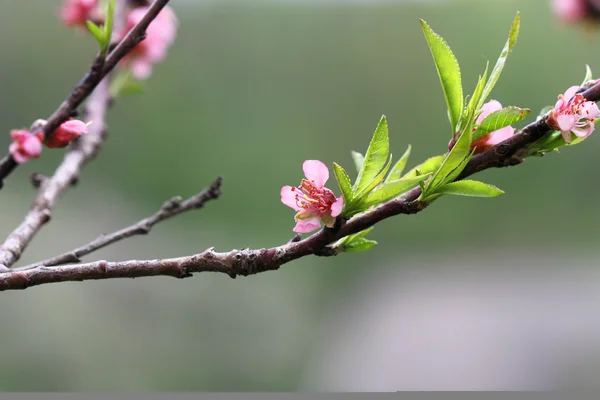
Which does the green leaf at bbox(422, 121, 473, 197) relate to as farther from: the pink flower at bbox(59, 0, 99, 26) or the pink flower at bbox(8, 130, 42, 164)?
the pink flower at bbox(59, 0, 99, 26)

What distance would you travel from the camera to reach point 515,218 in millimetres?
1988

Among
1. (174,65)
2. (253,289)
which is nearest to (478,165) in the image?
(253,289)

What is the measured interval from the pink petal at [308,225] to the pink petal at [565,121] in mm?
102

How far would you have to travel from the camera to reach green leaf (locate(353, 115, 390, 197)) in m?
0.22

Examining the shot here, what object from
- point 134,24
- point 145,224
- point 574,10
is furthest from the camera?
point 574,10

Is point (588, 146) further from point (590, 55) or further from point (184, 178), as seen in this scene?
point (184, 178)

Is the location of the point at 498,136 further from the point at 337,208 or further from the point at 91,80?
the point at 91,80

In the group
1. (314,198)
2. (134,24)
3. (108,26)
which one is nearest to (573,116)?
(314,198)

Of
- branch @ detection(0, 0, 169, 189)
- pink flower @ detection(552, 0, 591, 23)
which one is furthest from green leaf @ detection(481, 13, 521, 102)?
pink flower @ detection(552, 0, 591, 23)

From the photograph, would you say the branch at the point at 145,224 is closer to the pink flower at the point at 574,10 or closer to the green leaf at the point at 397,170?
the green leaf at the point at 397,170

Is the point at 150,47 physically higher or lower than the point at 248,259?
higher

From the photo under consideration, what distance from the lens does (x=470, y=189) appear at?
0.22 m

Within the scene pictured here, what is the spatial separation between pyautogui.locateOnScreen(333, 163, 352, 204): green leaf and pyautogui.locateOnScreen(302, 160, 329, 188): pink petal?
0.7 inches

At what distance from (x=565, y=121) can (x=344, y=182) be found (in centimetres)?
9
